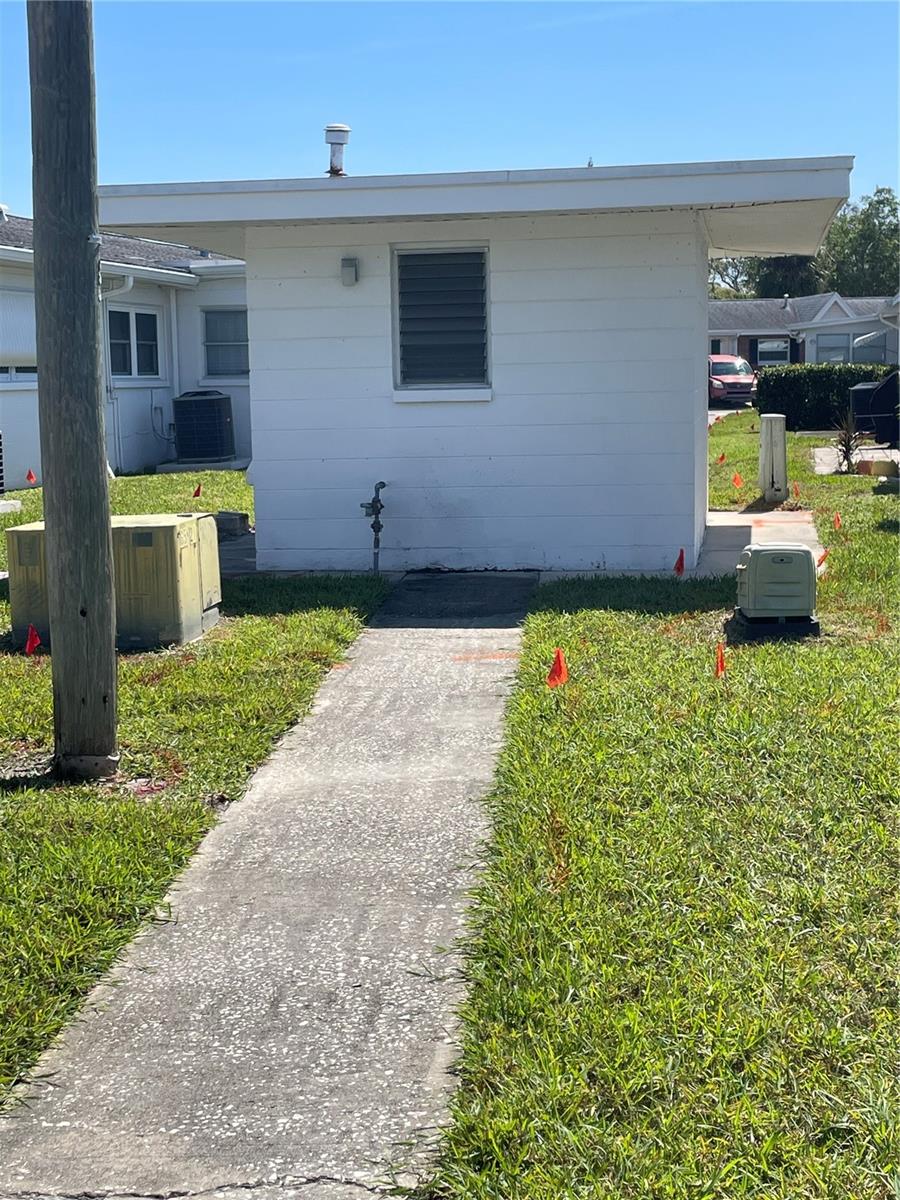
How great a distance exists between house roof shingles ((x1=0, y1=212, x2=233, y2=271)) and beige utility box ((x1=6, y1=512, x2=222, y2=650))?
10941mm

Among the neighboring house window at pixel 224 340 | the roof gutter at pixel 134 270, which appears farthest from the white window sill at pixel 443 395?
the neighboring house window at pixel 224 340

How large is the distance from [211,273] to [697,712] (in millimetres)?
18361

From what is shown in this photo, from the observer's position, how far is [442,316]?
36.1ft

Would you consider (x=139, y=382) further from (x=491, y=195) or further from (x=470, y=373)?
(x=491, y=195)

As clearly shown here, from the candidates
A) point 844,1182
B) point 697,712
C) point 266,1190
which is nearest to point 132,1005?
point 266,1190

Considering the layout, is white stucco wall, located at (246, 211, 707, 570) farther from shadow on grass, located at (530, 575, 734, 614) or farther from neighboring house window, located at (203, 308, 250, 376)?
neighboring house window, located at (203, 308, 250, 376)

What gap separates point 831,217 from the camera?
1117 cm

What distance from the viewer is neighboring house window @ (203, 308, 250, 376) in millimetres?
23719

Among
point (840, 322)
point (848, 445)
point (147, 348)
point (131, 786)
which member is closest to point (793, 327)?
point (840, 322)

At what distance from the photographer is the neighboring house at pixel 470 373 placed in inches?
421

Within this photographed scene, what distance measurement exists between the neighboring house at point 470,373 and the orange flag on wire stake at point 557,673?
3.91 metres

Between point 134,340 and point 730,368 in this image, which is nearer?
point 134,340

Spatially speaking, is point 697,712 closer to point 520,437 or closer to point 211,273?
point 520,437

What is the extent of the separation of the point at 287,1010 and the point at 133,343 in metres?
19.5
